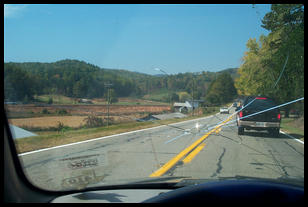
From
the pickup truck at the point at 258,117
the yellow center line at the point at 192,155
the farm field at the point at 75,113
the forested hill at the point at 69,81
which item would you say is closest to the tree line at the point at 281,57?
the pickup truck at the point at 258,117

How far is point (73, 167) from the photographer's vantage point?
5379 millimetres

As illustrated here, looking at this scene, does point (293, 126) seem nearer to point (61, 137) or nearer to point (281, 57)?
point (281, 57)

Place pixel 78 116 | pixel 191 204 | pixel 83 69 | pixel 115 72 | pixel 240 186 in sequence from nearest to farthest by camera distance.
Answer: pixel 191 204 → pixel 240 186 → pixel 83 69 → pixel 115 72 → pixel 78 116

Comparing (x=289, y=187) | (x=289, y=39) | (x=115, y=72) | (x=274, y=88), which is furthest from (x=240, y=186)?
(x=289, y=39)

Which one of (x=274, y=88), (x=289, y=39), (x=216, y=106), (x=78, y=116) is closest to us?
(x=274, y=88)

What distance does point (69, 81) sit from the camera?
8.40 m

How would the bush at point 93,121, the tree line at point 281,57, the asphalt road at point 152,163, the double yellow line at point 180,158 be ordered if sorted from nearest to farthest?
the asphalt road at point 152,163
the double yellow line at point 180,158
the tree line at point 281,57
the bush at point 93,121

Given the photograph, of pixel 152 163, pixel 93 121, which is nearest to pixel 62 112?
pixel 93 121

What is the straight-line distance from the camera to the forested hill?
5.49 meters

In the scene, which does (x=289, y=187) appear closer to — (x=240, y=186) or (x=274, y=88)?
(x=240, y=186)

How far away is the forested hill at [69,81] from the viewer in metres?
5.49

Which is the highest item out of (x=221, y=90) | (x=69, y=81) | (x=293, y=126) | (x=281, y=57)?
(x=281, y=57)

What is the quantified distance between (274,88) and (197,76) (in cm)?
677

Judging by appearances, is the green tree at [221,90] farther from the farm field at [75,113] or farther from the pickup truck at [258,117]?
the farm field at [75,113]
